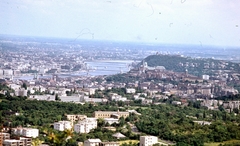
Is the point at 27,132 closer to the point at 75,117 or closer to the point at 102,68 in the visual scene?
the point at 75,117

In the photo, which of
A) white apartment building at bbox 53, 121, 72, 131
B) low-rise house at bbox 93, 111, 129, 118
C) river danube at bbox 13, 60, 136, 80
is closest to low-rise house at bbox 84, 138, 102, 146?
white apartment building at bbox 53, 121, 72, 131

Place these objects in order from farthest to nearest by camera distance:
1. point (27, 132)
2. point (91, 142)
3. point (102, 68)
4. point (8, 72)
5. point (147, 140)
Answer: point (102, 68) → point (8, 72) → point (27, 132) → point (147, 140) → point (91, 142)

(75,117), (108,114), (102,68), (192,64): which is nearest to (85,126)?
(75,117)

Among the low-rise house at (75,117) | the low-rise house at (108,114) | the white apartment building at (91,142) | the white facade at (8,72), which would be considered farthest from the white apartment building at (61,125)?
the white facade at (8,72)

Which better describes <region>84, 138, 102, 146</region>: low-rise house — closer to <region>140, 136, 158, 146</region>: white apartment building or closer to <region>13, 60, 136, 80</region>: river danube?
<region>140, 136, 158, 146</region>: white apartment building

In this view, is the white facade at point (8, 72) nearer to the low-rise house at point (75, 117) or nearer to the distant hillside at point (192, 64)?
the distant hillside at point (192, 64)

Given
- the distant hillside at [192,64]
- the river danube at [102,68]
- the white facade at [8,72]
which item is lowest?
the river danube at [102,68]

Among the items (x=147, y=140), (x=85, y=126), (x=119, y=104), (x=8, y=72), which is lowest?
(x=8, y=72)
